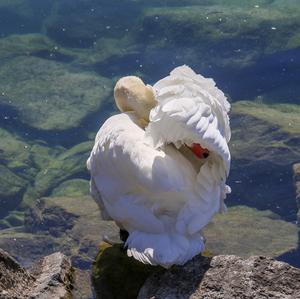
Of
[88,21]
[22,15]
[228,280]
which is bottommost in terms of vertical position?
[22,15]

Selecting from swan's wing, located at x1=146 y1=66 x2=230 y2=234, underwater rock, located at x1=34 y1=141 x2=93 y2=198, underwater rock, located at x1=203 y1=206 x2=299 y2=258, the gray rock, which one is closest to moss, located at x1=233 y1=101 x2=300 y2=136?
underwater rock, located at x1=203 y1=206 x2=299 y2=258

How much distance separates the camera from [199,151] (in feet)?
12.5

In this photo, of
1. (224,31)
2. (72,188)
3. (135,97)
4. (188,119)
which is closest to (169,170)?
(188,119)

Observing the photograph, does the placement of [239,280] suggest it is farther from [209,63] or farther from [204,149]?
[209,63]

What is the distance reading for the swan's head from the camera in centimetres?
442

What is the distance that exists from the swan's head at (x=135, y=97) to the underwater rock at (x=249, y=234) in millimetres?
2887

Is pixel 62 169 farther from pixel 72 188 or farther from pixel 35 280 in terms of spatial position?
pixel 35 280

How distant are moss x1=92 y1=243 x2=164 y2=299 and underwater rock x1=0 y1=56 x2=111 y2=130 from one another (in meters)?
6.56

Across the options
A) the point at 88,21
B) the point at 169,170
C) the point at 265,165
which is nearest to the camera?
the point at 169,170

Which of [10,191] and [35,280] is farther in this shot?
[10,191]

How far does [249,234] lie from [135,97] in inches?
148

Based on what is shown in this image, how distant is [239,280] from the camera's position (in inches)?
133

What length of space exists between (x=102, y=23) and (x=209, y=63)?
8.15 ft

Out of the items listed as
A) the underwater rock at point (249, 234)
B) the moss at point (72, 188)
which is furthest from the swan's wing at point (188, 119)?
the moss at point (72, 188)
